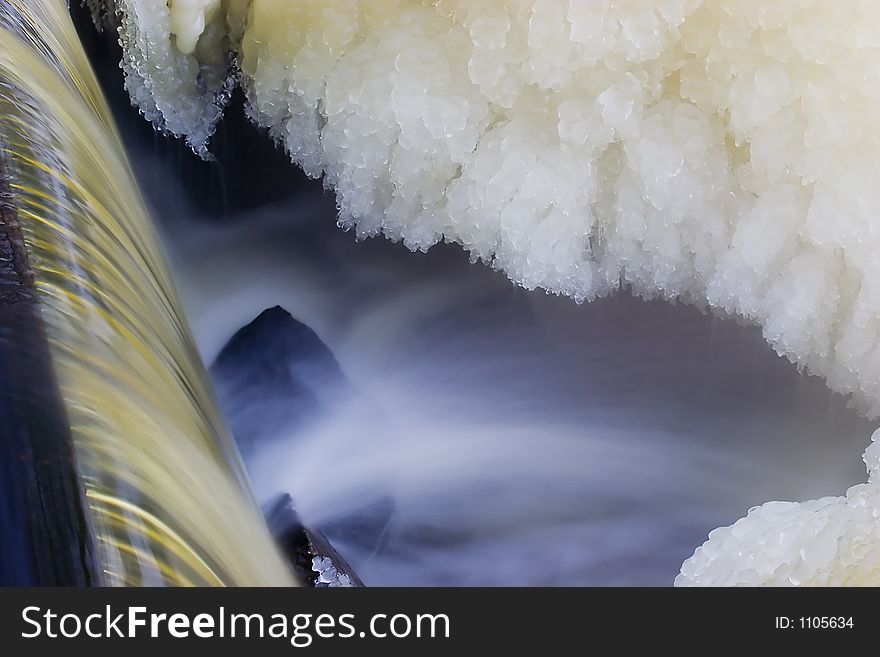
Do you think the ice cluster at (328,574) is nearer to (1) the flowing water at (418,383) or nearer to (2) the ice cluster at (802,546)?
(1) the flowing water at (418,383)

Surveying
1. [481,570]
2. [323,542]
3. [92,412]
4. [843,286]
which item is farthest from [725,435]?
[92,412]

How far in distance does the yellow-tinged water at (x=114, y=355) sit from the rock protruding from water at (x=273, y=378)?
0.46ft

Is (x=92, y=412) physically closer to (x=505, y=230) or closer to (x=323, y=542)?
(x=323, y=542)

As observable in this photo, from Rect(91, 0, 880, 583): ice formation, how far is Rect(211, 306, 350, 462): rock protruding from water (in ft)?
1.00

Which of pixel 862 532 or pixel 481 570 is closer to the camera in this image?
pixel 862 532

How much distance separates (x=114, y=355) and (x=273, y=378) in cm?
70

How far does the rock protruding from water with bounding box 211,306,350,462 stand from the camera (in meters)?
1.55

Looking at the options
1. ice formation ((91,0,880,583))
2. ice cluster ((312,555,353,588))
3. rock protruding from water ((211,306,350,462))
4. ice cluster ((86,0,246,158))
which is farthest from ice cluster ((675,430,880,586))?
ice cluster ((86,0,246,158))
